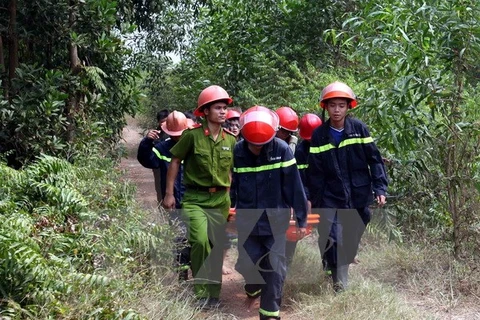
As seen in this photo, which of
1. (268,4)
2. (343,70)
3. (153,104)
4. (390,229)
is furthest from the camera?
(153,104)

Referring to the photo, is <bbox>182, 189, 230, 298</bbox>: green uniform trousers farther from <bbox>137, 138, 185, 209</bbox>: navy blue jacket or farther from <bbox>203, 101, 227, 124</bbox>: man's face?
<bbox>137, 138, 185, 209</bbox>: navy blue jacket

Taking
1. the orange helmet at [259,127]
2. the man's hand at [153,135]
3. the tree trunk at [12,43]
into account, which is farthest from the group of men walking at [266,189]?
the tree trunk at [12,43]

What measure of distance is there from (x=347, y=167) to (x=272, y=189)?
2.75 ft

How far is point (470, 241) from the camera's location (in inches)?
250

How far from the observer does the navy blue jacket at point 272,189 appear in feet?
18.1

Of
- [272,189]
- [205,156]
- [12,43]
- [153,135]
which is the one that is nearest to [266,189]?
[272,189]

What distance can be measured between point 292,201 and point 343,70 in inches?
240

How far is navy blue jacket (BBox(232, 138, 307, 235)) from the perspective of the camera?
217 inches

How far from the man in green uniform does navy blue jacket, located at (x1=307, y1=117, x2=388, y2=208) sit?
78cm

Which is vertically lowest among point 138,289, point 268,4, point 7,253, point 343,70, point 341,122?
point 138,289

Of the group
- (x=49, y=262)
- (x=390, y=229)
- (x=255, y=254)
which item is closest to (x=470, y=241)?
(x=390, y=229)

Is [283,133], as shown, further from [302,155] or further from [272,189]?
[272,189]

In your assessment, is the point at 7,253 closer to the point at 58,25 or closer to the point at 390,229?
the point at 390,229

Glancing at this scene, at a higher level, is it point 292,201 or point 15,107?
point 15,107
